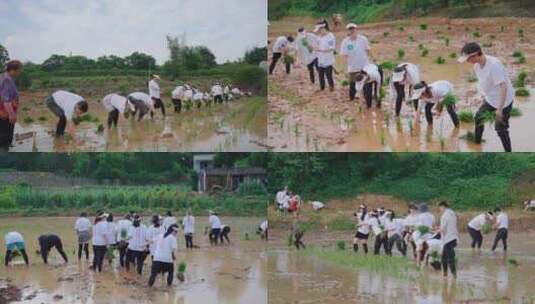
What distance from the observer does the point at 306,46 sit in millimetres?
9023

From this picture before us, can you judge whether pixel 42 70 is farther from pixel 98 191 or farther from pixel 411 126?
pixel 411 126

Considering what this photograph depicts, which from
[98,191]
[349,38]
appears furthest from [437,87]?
[98,191]

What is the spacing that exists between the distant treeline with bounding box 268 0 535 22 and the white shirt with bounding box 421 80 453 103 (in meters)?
0.99

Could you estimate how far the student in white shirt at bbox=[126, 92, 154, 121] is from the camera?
8852mm

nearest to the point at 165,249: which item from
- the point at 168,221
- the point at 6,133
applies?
the point at 168,221

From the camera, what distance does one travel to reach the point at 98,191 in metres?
9.19

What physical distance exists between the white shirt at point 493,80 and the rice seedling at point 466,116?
24cm

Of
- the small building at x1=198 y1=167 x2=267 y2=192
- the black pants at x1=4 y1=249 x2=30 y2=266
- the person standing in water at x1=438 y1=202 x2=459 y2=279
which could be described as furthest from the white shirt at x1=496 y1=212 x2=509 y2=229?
the black pants at x1=4 y1=249 x2=30 y2=266

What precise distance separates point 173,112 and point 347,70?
1956mm

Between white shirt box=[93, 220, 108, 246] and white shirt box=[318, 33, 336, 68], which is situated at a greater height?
white shirt box=[318, 33, 336, 68]

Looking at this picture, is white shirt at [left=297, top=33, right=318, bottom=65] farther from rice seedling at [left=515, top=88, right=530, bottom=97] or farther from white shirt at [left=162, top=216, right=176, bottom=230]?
white shirt at [left=162, top=216, right=176, bottom=230]

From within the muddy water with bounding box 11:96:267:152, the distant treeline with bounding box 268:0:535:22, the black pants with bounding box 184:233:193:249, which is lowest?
the black pants with bounding box 184:233:193:249

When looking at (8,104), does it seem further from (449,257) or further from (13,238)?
(449,257)

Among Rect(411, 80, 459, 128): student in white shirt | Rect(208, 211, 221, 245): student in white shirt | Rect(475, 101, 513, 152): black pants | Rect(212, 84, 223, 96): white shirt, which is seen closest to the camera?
Rect(475, 101, 513, 152): black pants
